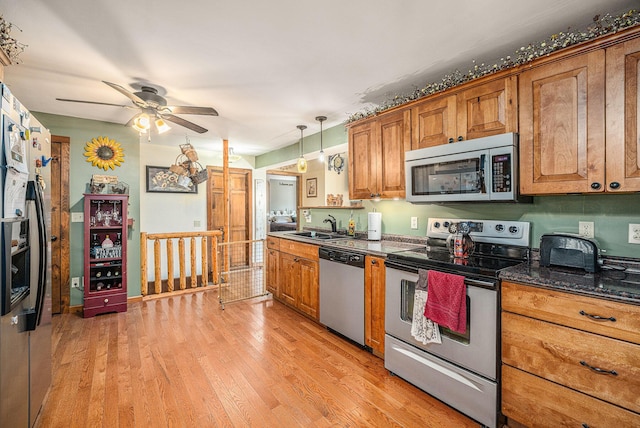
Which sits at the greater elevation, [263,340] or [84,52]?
[84,52]

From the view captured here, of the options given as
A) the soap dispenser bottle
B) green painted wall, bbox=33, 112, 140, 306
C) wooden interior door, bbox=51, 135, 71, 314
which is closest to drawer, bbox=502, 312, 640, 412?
the soap dispenser bottle

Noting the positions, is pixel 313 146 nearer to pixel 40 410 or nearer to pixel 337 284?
pixel 337 284

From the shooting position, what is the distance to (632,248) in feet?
5.96

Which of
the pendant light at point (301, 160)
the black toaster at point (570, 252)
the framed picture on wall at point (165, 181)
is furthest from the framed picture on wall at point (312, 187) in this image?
the black toaster at point (570, 252)

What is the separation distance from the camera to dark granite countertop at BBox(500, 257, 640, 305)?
1407 millimetres

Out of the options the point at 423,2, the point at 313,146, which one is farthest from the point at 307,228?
the point at 423,2

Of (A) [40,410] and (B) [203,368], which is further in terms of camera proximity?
(B) [203,368]

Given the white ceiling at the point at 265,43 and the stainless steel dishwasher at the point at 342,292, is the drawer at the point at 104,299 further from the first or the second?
the stainless steel dishwasher at the point at 342,292

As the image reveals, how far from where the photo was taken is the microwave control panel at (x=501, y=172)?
201 cm

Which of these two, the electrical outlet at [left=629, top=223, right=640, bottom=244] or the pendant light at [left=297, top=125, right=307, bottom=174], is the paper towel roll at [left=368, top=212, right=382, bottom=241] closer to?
the pendant light at [left=297, top=125, right=307, bottom=174]

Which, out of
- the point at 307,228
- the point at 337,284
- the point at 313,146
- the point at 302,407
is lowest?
the point at 302,407

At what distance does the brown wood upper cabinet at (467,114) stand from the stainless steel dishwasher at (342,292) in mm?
1211

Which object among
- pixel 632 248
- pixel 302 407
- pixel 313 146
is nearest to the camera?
pixel 632 248

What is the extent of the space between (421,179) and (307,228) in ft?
8.02
